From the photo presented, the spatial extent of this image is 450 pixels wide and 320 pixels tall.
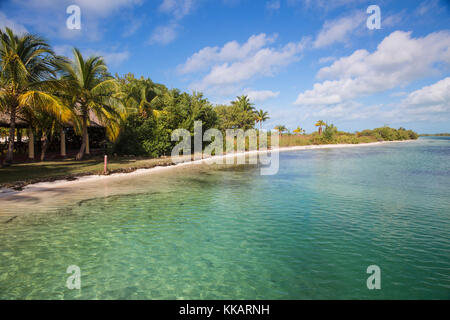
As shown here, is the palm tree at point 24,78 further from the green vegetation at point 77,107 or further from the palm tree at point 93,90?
the palm tree at point 93,90

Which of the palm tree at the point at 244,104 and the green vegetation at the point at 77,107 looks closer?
the green vegetation at the point at 77,107

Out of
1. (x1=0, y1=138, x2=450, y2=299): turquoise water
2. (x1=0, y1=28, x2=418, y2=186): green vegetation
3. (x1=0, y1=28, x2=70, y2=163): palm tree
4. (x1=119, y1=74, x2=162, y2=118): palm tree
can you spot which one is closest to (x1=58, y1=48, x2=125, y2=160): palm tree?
(x1=0, y1=28, x2=418, y2=186): green vegetation

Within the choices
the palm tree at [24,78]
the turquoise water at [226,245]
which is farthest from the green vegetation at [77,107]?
the turquoise water at [226,245]

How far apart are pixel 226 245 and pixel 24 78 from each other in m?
15.1

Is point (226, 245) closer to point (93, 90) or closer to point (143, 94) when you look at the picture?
point (93, 90)

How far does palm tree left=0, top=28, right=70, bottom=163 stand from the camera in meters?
13.9

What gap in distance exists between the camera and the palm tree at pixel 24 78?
13930mm

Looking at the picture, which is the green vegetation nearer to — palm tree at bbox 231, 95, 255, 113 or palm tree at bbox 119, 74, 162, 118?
palm tree at bbox 119, 74, 162, 118

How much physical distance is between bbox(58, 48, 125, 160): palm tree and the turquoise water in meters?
9.37

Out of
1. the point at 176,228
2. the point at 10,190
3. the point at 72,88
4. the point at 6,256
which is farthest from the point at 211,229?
the point at 72,88

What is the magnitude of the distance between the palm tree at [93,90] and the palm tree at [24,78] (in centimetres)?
215

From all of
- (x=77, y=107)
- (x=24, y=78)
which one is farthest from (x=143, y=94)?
(x=24, y=78)

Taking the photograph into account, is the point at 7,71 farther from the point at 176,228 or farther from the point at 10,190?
the point at 176,228
